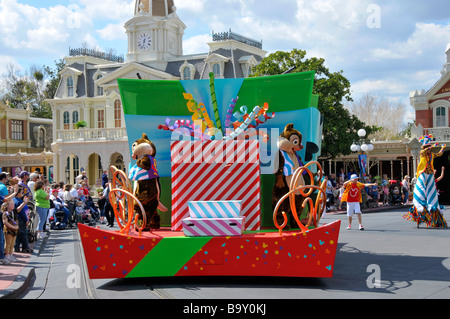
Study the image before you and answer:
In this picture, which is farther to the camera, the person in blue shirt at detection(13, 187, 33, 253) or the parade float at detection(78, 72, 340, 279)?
the person in blue shirt at detection(13, 187, 33, 253)

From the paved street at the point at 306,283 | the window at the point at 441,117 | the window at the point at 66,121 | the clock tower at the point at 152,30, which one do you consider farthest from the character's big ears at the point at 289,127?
the window at the point at 66,121

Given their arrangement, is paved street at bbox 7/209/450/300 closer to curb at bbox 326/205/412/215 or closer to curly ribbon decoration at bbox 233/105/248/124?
curly ribbon decoration at bbox 233/105/248/124

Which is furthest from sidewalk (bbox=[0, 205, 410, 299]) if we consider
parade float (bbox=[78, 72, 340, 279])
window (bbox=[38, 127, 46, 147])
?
window (bbox=[38, 127, 46, 147])

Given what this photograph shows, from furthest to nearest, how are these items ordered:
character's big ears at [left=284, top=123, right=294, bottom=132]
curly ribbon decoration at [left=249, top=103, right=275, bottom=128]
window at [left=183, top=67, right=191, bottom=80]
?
window at [left=183, top=67, right=191, bottom=80] < character's big ears at [left=284, top=123, right=294, bottom=132] < curly ribbon decoration at [left=249, top=103, right=275, bottom=128]

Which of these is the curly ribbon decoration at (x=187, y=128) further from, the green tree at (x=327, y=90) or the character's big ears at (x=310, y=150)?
the green tree at (x=327, y=90)

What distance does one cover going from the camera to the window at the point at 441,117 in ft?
108

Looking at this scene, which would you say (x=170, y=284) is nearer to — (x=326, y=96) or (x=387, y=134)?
(x=326, y=96)

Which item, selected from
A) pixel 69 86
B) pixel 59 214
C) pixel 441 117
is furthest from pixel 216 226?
pixel 69 86

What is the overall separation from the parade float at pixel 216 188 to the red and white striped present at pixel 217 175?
0.02 meters

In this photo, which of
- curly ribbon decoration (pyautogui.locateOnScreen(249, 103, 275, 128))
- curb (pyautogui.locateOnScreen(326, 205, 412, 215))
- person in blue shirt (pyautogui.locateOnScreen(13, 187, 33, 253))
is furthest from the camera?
curb (pyautogui.locateOnScreen(326, 205, 412, 215))

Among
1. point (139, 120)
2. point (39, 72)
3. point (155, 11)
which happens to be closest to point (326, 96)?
point (155, 11)

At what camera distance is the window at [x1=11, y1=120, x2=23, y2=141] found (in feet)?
174

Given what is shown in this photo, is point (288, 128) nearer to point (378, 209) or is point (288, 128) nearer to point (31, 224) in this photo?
point (31, 224)

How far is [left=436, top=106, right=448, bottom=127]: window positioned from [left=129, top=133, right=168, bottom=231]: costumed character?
2696cm
